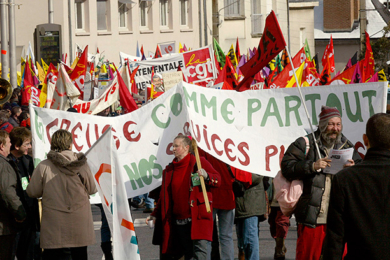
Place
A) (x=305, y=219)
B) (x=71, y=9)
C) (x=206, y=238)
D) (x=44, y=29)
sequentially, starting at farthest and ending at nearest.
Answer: (x=71, y=9) < (x=44, y=29) < (x=206, y=238) < (x=305, y=219)

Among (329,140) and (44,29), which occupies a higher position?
(44,29)

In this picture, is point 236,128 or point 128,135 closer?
point 236,128

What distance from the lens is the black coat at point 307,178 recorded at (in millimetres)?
5727

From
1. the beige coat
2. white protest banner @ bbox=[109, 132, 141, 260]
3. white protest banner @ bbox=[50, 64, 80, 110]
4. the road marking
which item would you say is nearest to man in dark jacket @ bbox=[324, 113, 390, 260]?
white protest banner @ bbox=[109, 132, 141, 260]

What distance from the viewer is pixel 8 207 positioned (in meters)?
6.54

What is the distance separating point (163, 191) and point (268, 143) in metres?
1.06

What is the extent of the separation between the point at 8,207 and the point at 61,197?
501 millimetres

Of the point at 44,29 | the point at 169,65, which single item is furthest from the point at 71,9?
the point at 169,65

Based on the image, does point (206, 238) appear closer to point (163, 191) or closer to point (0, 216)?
point (163, 191)

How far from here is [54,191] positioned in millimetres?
6398

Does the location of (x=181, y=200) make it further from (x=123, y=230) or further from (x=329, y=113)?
(x=329, y=113)

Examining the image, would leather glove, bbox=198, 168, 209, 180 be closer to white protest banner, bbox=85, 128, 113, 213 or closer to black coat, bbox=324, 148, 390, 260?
white protest banner, bbox=85, 128, 113, 213

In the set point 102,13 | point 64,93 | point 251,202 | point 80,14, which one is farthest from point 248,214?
point 102,13

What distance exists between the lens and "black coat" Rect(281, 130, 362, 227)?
573 cm
